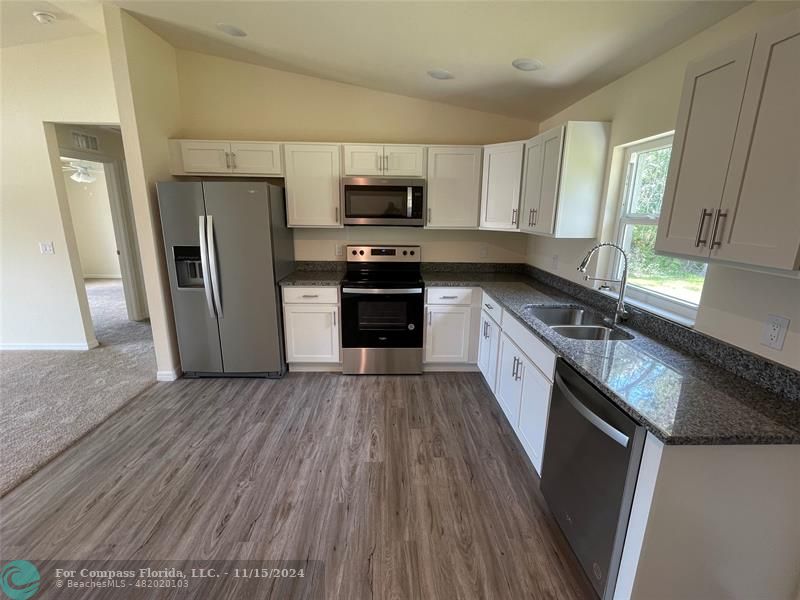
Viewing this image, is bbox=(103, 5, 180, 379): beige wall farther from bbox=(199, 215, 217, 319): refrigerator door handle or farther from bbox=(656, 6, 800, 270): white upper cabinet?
bbox=(656, 6, 800, 270): white upper cabinet

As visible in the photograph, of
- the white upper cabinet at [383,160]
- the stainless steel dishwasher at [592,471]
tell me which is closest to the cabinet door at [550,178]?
the white upper cabinet at [383,160]

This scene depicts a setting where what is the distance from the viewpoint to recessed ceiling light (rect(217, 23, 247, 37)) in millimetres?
2529

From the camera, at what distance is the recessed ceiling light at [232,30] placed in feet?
8.30

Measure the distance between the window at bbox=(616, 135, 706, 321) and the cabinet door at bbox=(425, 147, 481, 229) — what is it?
1.29 meters

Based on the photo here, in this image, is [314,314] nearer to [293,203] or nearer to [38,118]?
[293,203]

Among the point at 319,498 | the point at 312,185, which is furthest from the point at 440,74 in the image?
the point at 319,498

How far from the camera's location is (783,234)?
3.30ft

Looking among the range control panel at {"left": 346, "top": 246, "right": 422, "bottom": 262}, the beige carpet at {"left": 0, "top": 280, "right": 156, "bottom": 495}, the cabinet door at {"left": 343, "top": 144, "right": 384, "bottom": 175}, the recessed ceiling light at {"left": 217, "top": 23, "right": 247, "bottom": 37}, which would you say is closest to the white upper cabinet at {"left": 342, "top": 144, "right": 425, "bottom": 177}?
the cabinet door at {"left": 343, "top": 144, "right": 384, "bottom": 175}

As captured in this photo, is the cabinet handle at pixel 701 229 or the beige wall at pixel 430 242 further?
the beige wall at pixel 430 242

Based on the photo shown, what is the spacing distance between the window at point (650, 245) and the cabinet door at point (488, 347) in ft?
3.07

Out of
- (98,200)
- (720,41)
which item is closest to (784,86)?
(720,41)

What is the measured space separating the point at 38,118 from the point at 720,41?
198 inches

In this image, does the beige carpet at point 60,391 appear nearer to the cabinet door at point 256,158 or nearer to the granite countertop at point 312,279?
the granite countertop at point 312,279

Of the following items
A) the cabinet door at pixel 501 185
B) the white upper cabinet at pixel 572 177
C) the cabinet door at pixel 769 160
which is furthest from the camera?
the cabinet door at pixel 501 185
